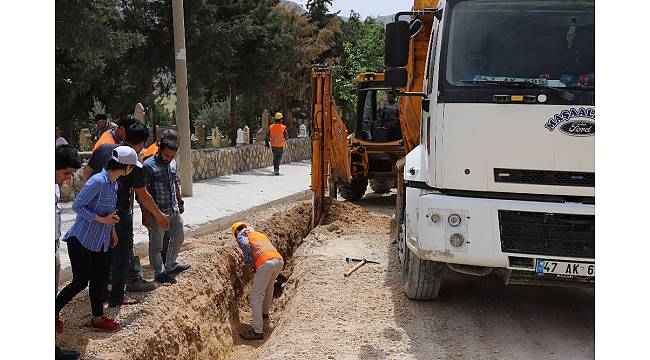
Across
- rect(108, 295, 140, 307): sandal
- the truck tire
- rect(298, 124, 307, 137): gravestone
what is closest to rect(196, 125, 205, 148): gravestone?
rect(298, 124, 307, 137): gravestone

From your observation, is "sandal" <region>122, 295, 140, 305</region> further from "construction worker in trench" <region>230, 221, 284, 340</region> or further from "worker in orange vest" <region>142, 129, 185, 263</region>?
"construction worker in trench" <region>230, 221, 284, 340</region>

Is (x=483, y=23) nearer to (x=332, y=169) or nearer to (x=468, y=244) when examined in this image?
(x=468, y=244)

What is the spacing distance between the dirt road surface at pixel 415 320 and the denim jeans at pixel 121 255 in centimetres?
149

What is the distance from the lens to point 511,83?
5199 millimetres

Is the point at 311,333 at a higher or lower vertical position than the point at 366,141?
lower

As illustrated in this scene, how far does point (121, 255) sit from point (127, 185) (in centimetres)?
65

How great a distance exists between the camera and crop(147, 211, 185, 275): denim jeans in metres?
6.58

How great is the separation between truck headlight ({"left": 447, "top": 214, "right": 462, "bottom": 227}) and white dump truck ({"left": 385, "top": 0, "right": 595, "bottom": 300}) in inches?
0.4

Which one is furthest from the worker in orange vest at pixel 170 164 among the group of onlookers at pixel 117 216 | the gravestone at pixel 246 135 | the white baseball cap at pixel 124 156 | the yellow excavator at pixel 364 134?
the gravestone at pixel 246 135

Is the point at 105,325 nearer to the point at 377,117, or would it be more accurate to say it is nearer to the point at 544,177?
the point at 544,177

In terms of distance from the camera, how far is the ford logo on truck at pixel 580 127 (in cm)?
504

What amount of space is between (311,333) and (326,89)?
534 centimetres

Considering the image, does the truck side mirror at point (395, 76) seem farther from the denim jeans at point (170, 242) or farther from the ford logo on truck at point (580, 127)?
the denim jeans at point (170, 242)

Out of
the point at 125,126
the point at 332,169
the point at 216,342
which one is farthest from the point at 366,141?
the point at 125,126
